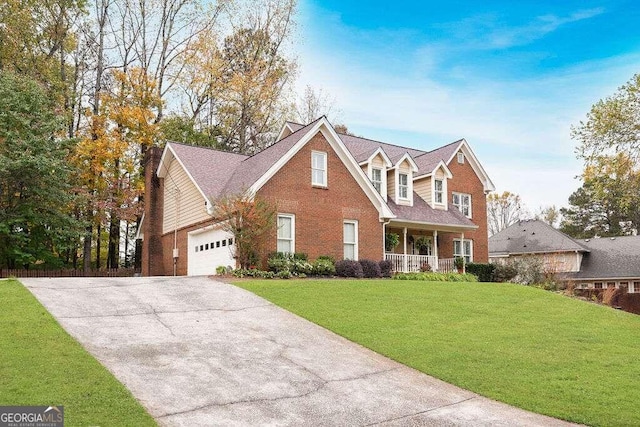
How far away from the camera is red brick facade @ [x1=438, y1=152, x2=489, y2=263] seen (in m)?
33.6

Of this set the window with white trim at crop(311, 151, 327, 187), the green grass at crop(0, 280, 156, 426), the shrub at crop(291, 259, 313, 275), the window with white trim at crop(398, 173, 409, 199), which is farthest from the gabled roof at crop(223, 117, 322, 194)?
the green grass at crop(0, 280, 156, 426)

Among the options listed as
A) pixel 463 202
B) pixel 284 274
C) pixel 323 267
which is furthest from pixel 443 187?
pixel 284 274

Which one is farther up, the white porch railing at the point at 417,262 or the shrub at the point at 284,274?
the white porch railing at the point at 417,262

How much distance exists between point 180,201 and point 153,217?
2795mm

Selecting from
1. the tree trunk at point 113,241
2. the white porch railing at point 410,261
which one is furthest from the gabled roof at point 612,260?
the tree trunk at point 113,241

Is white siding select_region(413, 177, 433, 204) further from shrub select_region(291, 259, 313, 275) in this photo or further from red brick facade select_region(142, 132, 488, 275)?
shrub select_region(291, 259, 313, 275)

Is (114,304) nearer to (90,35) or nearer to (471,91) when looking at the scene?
(471,91)

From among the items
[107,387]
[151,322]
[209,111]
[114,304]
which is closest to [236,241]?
[114,304]

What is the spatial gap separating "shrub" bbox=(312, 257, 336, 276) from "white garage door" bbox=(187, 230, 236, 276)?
3210mm

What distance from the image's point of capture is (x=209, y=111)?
4081 centimetres

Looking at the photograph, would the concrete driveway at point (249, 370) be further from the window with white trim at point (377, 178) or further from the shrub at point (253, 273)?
the window with white trim at point (377, 178)

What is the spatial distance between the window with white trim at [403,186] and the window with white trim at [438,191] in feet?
8.70

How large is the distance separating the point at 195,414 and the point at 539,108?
16310 millimetres

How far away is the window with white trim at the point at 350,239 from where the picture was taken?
82.4ft
